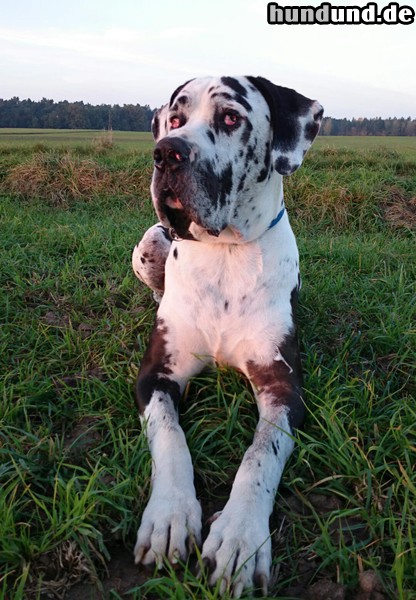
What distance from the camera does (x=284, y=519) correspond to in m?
1.81

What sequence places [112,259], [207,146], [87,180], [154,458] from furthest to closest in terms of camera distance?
[87,180] → [112,259] → [207,146] → [154,458]

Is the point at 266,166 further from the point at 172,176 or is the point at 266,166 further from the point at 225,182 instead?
the point at 172,176

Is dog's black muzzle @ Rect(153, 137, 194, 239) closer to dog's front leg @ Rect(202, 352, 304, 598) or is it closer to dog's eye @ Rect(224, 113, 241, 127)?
dog's eye @ Rect(224, 113, 241, 127)

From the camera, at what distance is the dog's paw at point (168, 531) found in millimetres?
1614

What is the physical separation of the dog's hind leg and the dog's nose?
1.28m

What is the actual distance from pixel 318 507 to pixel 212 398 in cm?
72

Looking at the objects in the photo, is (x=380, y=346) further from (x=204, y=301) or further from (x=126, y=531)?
(x=126, y=531)

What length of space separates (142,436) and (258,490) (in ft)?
1.70

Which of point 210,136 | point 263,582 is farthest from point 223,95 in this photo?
point 263,582

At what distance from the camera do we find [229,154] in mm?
2311

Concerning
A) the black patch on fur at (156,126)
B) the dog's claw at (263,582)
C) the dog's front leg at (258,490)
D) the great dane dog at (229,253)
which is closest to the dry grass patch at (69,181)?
the black patch on fur at (156,126)

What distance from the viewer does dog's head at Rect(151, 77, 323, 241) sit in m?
2.14

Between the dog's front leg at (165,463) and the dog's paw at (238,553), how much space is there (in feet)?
0.28

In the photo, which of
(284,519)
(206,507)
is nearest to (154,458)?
(206,507)
